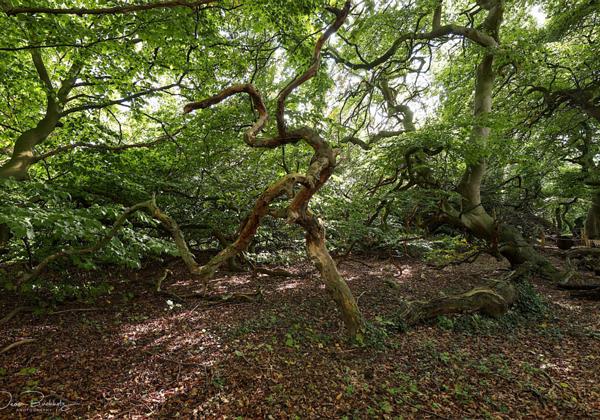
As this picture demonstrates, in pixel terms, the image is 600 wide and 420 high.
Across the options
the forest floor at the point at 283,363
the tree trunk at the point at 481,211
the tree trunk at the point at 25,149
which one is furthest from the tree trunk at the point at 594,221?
the tree trunk at the point at 25,149

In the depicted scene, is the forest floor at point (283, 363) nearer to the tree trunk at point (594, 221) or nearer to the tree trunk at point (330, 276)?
the tree trunk at point (330, 276)

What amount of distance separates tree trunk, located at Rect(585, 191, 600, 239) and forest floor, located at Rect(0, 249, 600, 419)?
11.3m

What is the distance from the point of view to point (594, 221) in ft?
47.0

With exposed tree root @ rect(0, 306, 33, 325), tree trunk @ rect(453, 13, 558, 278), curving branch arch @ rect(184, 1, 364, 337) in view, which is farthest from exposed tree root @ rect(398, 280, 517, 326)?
exposed tree root @ rect(0, 306, 33, 325)

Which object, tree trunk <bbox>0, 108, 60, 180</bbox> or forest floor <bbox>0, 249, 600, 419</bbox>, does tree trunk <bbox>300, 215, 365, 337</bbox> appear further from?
tree trunk <bbox>0, 108, 60, 180</bbox>

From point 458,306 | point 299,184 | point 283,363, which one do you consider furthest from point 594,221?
point 283,363

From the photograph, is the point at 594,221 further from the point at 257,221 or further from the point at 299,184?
the point at 257,221

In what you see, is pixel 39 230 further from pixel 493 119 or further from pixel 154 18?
pixel 493 119

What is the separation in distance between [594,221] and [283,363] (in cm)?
1807

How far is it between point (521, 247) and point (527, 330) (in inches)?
164

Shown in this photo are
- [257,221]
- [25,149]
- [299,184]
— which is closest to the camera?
[257,221]

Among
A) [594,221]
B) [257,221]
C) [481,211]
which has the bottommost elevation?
[594,221]

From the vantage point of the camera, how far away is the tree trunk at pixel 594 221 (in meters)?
14.2

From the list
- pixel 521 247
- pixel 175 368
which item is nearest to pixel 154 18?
pixel 175 368
